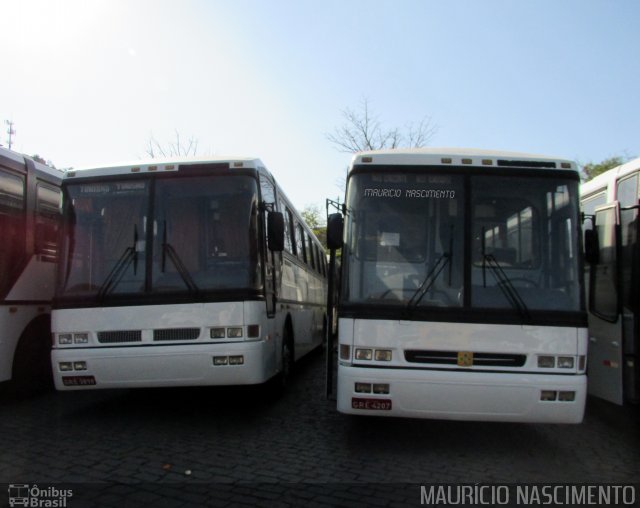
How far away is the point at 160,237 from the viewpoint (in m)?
7.26

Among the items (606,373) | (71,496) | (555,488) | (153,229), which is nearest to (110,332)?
(153,229)

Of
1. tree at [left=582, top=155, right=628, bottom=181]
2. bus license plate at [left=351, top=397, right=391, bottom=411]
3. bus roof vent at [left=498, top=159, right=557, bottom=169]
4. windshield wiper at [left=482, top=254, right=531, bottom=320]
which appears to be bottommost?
bus license plate at [left=351, top=397, right=391, bottom=411]

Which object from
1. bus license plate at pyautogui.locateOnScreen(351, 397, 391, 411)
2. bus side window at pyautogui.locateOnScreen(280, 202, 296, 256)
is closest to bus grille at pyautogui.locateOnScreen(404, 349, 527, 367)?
bus license plate at pyautogui.locateOnScreen(351, 397, 391, 411)

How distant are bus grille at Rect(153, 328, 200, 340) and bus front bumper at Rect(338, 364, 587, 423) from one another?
6.92 ft

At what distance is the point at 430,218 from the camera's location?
6445 mm

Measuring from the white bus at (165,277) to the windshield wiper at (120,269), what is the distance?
0.01m

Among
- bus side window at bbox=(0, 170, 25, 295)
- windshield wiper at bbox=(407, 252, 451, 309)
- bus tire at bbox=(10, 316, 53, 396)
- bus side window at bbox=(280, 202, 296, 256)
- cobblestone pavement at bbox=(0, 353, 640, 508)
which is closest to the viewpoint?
cobblestone pavement at bbox=(0, 353, 640, 508)

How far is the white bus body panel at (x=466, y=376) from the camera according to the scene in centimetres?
596

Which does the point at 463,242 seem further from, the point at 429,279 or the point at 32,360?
the point at 32,360

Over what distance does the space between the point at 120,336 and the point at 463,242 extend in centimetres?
399

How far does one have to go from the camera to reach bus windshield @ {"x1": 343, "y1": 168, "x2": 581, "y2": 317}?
6215 mm

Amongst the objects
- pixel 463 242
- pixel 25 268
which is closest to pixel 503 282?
pixel 463 242

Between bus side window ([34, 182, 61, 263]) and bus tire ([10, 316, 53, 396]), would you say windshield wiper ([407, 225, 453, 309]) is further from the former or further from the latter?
bus tire ([10, 316, 53, 396])

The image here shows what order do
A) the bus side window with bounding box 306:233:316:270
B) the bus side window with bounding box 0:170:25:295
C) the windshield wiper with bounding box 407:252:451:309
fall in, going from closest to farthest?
1. the windshield wiper with bounding box 407:252:451:309
2. the bus side window with bounding box 0:170:25:295
3. the bus side window with bounding box 306:233:316:270
